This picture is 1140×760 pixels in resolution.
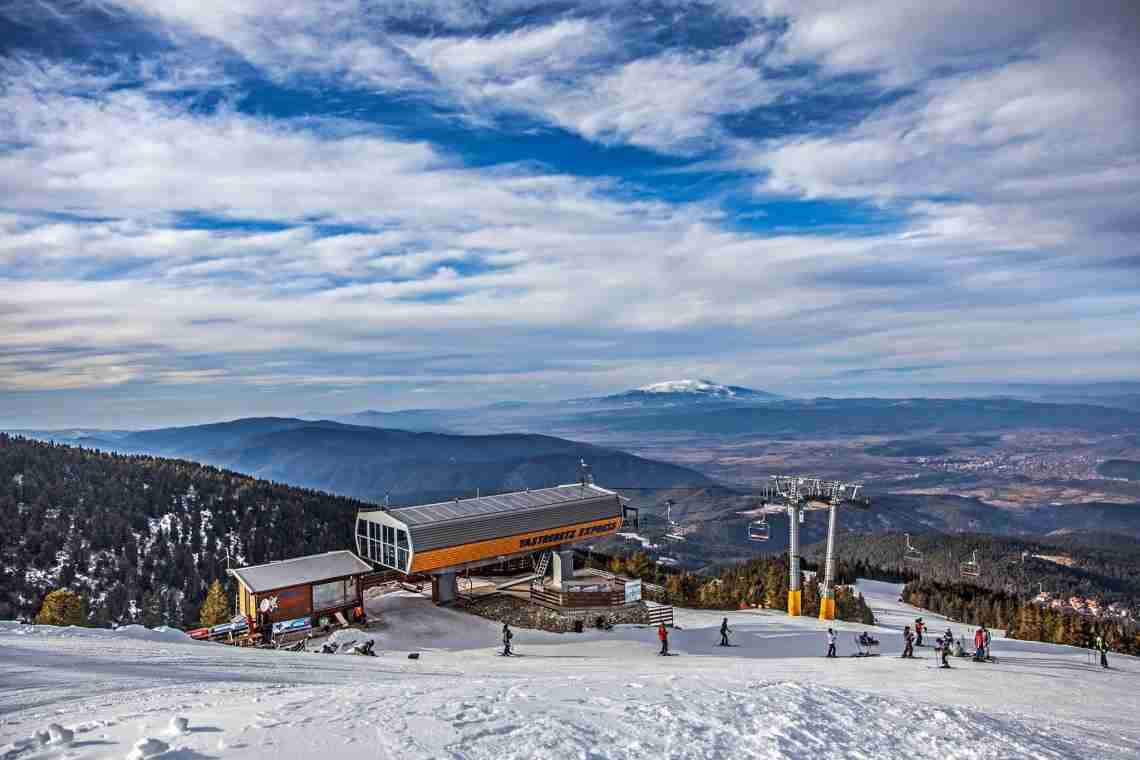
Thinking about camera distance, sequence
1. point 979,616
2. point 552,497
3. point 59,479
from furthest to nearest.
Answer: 1. point 59,479
2. point 979,616
3. point 552,497

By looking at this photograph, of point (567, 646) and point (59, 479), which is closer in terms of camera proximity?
point (567, 646)

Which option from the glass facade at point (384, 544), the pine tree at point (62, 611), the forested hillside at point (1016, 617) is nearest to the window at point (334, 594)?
the glass facade at point (384, 544)

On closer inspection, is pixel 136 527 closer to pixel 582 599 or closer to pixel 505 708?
pixel 582 599

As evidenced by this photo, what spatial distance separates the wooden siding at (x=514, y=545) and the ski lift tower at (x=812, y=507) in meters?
12.6

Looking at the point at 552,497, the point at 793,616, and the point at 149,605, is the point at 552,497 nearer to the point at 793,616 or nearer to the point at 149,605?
the point at 793,616

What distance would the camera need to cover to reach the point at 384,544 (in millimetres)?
39969

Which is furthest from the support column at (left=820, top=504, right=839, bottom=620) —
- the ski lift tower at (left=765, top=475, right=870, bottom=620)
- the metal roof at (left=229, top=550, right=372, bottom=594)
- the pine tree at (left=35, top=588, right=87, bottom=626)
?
the pine tree at (left=35, top=588, right=87, bottom=626)

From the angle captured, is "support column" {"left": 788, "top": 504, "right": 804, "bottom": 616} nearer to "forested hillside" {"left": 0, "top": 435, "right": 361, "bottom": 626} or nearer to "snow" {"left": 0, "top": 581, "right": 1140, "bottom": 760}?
"snow" {"left": 0, "top": 581, "right": 1140, "bottom": 760}

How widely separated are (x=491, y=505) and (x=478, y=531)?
10.4 ft

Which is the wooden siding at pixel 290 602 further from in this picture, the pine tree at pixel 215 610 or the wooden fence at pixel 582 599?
the pine tree at pixel 215 610

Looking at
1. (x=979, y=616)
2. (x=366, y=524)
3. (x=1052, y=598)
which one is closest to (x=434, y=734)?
(x=366, y=524)

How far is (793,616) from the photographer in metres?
45.4

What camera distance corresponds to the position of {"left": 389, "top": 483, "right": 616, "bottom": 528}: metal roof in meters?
40.3

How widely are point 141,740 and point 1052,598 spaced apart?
575 feet
